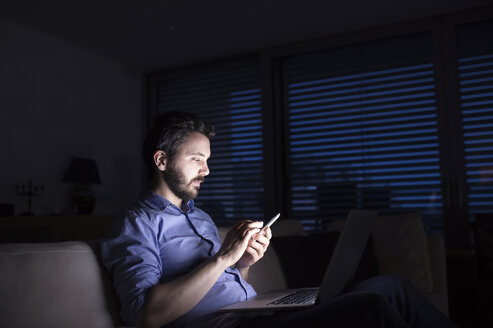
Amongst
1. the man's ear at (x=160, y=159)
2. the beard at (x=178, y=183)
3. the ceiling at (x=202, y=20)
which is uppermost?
the ceiling at (x=202, y=20)

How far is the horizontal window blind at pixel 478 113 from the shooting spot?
349 cm

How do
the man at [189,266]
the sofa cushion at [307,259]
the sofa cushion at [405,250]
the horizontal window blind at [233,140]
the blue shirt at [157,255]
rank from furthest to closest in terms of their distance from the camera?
the horizontal window blind at [233,140], the sofa cushion at [405,250], the sofa cushion at [307,259], the blue shirt at [157,255], the man at [189,266]

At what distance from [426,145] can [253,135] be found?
157cm

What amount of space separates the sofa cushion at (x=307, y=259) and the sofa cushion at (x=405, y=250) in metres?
0.14

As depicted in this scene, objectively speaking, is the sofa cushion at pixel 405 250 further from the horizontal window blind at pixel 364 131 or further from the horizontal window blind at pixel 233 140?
the horizontal window blind at pixel 233 140

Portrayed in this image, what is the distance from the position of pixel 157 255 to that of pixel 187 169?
1.12 ft

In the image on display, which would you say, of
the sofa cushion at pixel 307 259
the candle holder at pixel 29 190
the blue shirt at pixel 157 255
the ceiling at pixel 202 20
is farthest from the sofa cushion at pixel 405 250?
the candle holder at pixel 29 190

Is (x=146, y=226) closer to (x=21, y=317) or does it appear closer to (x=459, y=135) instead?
(x=21, y=317)

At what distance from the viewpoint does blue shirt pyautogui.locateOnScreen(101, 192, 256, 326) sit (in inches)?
47.9

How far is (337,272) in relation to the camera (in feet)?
3.92

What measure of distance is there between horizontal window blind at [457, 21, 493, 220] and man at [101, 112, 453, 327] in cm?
237

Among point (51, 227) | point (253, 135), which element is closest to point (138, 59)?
point (253, 135)

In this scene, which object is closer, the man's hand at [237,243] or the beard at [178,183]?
the man's hand at [237,243]

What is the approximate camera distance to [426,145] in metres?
3.71
